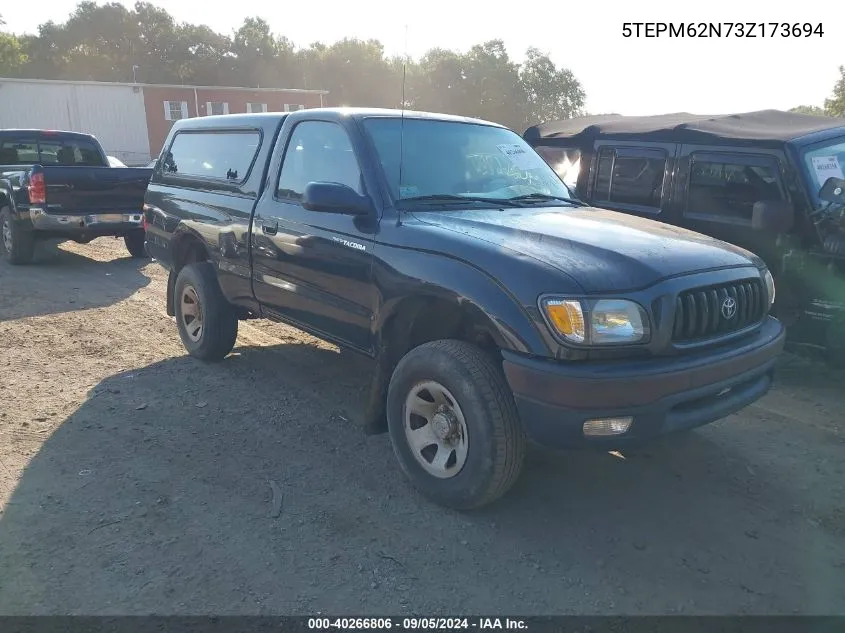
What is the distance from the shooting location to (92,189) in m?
8.97

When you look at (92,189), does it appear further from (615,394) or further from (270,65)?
(270,65)

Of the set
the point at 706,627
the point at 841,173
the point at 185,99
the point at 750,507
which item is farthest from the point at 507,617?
the point at 185,99

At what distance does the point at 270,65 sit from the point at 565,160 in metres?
61.7

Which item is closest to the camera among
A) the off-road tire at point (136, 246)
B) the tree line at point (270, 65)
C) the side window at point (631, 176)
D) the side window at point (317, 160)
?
the side window at point (317, 160)

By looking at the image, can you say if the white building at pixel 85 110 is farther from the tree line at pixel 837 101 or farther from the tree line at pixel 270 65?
the tree line at pixel 837 101

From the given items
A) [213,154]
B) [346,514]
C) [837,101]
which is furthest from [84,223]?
[837,101]

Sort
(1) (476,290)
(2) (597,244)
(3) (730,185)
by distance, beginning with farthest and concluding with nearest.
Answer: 1. (3) (730,185)
2. (2) (597,244)
3. (1) (476,290)

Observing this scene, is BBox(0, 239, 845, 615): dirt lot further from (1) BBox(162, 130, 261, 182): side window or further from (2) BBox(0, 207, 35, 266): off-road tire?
(2) BBox(0, 207, 35, 266): off-road tire

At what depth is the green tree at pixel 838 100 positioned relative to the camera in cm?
2473

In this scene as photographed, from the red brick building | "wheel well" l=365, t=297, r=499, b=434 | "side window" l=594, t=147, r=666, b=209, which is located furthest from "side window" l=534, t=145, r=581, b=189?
the red brick building

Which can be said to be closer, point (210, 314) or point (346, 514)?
point (346, 514)

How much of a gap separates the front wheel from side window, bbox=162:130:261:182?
226cm

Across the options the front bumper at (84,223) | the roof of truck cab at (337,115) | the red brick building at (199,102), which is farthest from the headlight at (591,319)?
the red brick building at (199,102)

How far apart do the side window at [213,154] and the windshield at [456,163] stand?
124 centimetres
